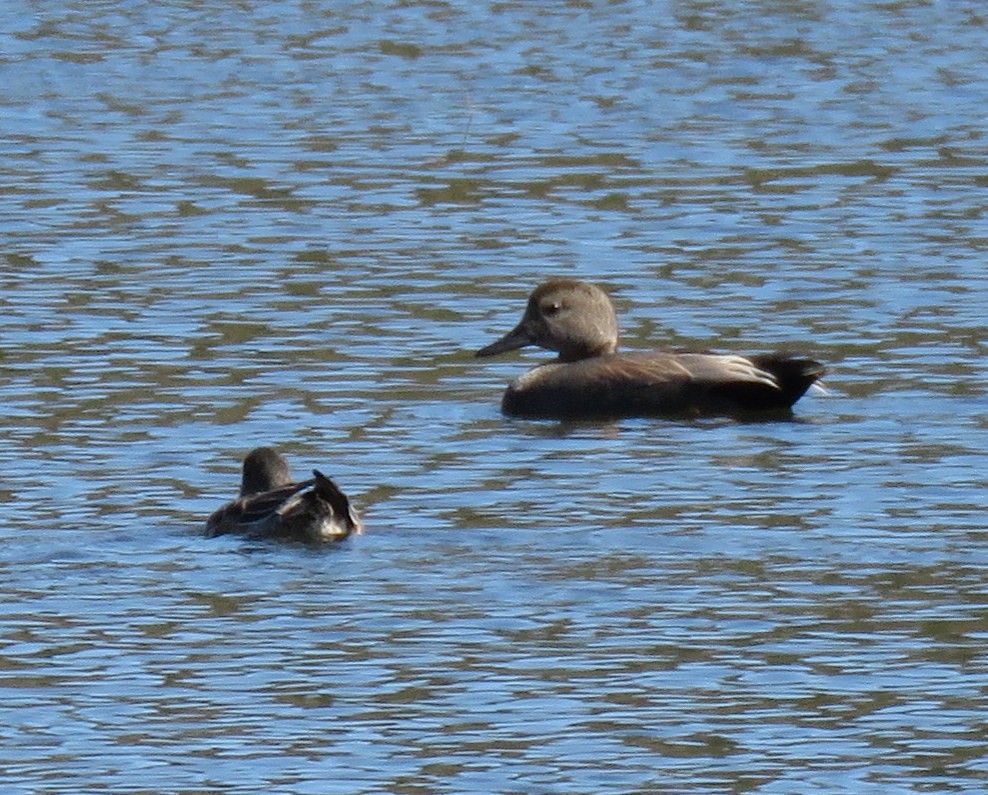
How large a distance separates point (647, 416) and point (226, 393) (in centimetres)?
198

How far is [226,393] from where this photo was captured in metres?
13.5

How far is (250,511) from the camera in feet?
34.3

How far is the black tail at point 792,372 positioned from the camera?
43.0 ft

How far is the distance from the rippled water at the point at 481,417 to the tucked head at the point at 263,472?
0.84ft

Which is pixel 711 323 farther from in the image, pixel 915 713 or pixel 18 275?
pixel 915 713

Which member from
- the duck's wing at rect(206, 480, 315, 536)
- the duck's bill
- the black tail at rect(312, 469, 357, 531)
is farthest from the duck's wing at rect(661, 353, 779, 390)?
the black tail at rect(312, 469, 357, 531)

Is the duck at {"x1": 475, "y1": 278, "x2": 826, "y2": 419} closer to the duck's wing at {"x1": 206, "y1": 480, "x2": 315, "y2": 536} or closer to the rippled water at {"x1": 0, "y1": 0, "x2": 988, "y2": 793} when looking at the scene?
the rippled water at {"x1": 0, "y1": 0, "x2": 988, "y2": 793}

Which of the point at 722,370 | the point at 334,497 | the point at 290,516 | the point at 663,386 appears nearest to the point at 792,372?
the point at 722,370

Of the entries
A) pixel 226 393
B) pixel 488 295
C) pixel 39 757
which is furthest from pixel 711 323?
pixel 39 757

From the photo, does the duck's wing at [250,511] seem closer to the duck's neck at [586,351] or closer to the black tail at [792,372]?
the black tail at [792,372]

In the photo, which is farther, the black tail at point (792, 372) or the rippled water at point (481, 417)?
the black tail at point (792, 372)

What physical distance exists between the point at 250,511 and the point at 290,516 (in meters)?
0.15

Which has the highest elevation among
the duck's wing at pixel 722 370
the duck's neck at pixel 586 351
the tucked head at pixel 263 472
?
the tucked head at pixel 263 472

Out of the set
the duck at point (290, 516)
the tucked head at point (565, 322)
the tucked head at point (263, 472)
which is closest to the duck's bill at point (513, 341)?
the tucked head at point (565, 322)
